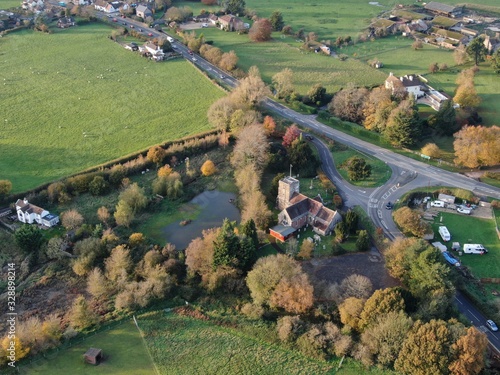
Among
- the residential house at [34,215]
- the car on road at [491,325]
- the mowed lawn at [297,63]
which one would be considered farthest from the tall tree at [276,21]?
the car on road at [491,325]

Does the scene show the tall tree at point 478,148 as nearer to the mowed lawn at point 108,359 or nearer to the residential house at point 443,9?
the mowed lawn at point 108,359

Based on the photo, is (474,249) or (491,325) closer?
(491,325)

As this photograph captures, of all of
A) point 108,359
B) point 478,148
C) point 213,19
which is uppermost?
point 213,19

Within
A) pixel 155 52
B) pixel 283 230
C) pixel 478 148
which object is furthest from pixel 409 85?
pixel 155 52

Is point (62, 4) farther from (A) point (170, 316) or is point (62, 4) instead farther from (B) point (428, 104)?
(A) point (170, 316)

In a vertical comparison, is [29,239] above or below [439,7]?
below

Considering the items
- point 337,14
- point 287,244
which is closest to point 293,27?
point 337,14

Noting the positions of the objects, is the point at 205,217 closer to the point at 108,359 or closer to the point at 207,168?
the point at 207,168
